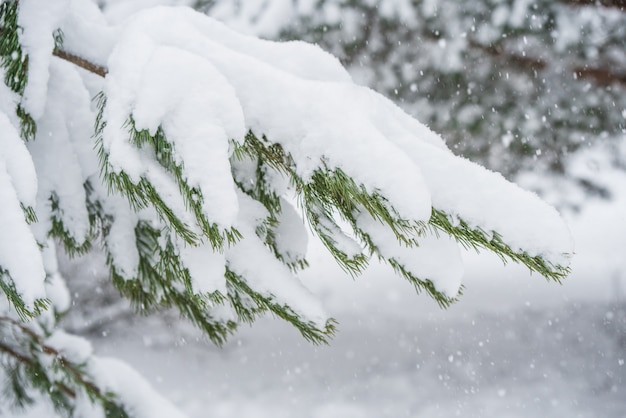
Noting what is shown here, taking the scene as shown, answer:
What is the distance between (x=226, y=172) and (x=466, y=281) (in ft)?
30.0

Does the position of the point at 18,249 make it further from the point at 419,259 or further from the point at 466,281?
the point at 466,281

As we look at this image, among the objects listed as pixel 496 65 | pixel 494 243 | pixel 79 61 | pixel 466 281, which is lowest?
pixel 466 281

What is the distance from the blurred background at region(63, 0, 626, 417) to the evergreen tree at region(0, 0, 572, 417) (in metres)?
1.99

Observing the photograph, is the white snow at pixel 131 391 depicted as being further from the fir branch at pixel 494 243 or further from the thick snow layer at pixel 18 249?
the fir branch at pixel 494 243

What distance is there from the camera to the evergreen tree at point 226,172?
0.90 m

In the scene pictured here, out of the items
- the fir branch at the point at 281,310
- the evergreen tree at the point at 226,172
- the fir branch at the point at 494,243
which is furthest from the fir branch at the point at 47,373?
the fir branch at the point at 494,243

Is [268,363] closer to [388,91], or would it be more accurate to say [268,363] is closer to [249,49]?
[388,91]

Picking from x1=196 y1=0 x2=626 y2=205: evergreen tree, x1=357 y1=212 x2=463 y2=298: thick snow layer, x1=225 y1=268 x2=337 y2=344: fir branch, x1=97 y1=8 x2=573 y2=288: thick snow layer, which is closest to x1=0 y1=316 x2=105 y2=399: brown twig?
x1=225 y1=268 x2=337 y2=344: fir branch

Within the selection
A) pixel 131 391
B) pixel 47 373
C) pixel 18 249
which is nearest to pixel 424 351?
pixel 131 391

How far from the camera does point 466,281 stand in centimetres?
949

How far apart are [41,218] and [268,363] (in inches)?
280

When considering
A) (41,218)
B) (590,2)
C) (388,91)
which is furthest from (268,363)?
Result: (41,218)

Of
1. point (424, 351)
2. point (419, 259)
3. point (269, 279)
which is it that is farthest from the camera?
point (424, 351)

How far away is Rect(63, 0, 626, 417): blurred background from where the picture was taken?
4172 mm
